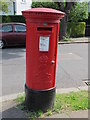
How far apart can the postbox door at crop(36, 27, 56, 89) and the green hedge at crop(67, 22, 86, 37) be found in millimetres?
11912

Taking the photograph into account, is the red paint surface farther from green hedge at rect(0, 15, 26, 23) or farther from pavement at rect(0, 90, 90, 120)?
green hedge at rect(0, 15, 26, 23)

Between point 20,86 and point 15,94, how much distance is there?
1.83 ft

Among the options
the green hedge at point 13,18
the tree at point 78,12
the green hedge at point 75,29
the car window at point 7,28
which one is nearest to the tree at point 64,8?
the green hedge at point 75,29

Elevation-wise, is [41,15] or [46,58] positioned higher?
[41,15]

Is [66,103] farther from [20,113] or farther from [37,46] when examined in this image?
[37,46]

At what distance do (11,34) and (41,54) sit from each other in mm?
7478

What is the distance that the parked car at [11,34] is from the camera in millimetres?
9922

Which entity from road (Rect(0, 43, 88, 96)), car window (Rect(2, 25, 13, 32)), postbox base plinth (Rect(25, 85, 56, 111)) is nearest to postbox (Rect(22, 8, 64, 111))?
postbox base plinth (Rect(25, 85, 56, 111))

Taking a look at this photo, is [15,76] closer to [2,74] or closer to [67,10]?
[2,74]

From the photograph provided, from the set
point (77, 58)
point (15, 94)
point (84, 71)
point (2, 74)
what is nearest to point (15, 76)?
point (2, 74)

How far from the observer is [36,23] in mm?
2775

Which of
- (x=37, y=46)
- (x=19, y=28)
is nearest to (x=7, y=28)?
(x=19, y=28)

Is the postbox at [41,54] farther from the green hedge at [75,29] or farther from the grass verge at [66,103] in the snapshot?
the green hedge at [75,29]

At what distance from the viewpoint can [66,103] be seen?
3.37 meters
